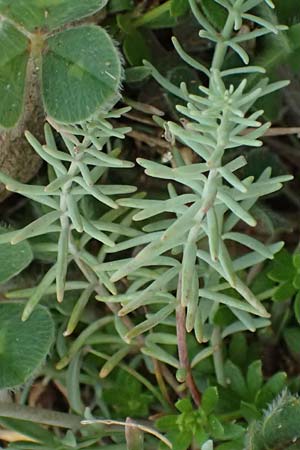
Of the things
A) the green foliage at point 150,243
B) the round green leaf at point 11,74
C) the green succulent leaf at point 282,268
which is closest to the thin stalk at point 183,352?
the green foliage at point 150,243

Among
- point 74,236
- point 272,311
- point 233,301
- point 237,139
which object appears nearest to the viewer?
point 237,139

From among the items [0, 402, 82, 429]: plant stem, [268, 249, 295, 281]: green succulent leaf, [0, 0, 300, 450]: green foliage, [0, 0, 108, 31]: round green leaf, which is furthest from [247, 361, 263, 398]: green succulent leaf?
[0, 0, 108, 31]: round green leaf

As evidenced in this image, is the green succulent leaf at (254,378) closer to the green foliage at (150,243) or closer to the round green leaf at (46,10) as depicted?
the green foliage at (150,243)

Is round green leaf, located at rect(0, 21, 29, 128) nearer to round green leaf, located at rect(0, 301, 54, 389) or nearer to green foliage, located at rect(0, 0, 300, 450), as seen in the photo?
green foliage, located at rect(0, 0, 300, 450)

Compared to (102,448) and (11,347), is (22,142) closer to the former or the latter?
(11,347)

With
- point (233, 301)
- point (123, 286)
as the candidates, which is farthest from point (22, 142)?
point (233, 301)
